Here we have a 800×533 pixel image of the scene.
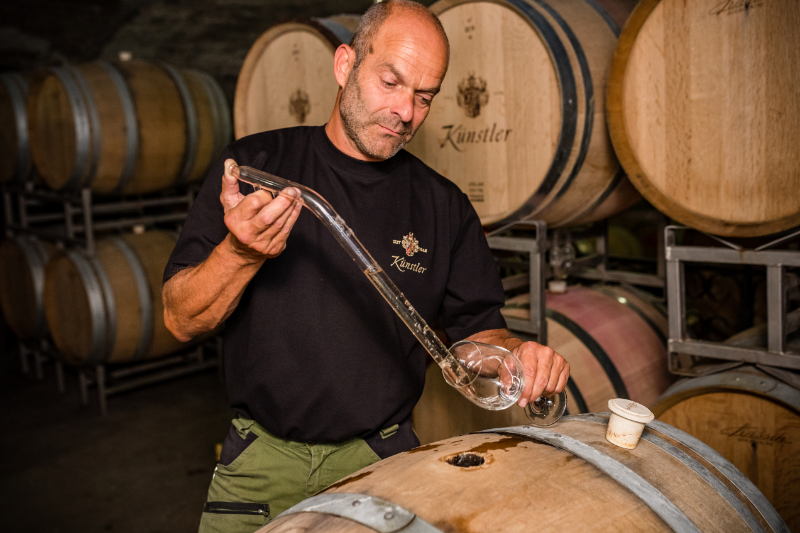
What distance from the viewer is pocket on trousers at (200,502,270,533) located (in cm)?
156

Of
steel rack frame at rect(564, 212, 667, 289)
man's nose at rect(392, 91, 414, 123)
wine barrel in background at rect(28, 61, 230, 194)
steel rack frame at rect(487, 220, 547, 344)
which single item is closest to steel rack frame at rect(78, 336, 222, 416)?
wine barrel in background at rect(28, 61, 230, 194)

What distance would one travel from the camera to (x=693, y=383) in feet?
6.43

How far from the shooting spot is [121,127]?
13.4 ft

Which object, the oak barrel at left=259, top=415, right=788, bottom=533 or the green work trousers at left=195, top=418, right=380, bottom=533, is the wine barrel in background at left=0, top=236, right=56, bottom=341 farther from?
the oak barrel at left=259, top=415, right=788, bottom=533

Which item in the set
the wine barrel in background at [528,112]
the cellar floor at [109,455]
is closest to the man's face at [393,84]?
the wine barrel in background at [528,112]

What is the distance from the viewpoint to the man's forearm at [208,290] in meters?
1.28

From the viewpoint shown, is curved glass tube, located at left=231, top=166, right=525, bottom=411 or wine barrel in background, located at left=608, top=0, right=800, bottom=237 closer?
curved glass tube, located at left=231, top=166, right=525, bottom=411

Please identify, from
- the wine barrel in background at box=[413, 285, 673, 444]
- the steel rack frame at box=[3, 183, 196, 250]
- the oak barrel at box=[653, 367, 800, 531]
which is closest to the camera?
the oak barrel at box=[653, 367, 800, 531]

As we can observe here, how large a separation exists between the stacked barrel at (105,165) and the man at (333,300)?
281cm

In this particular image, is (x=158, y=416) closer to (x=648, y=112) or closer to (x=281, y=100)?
(x=281, y=100)

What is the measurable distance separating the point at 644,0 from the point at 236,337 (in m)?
1.44

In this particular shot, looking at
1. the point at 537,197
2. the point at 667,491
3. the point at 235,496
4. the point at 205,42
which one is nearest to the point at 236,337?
the point at 235,496

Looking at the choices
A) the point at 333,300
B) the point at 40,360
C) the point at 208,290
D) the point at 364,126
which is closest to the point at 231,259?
the point at 208,290

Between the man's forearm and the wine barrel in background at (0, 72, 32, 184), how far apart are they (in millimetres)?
3773
